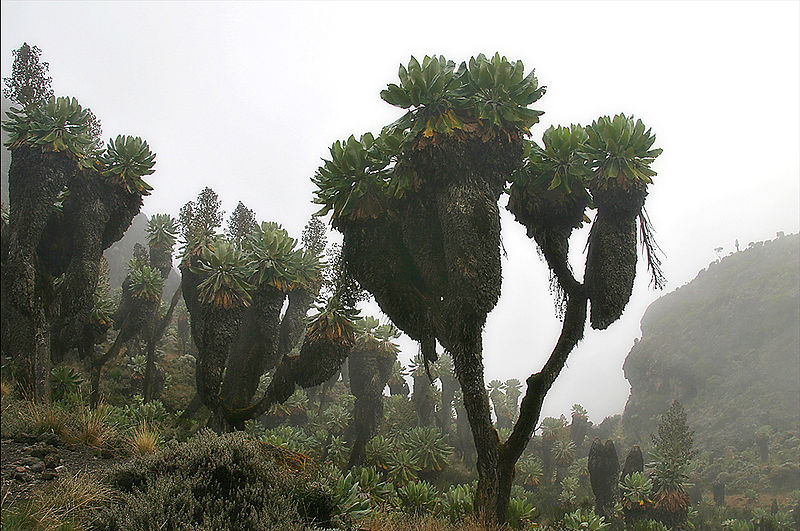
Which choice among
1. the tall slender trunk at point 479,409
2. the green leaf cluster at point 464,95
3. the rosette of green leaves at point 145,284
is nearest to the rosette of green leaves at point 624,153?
the green leaf cluster at point 464,95

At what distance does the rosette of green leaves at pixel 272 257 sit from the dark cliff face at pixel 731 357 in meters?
42.8

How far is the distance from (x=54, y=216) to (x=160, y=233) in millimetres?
9033

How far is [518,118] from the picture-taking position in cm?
823

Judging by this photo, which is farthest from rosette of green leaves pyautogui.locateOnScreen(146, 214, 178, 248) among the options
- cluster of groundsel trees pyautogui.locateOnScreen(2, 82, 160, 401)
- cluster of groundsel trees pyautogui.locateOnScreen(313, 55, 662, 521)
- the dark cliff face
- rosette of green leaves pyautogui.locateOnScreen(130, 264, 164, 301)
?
the dark cliff face

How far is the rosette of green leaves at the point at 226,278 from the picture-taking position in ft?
40.9

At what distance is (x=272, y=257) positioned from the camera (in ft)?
44.2

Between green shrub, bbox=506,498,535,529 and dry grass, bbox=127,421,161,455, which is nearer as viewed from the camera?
green shrub, bbox=506,498,535,529

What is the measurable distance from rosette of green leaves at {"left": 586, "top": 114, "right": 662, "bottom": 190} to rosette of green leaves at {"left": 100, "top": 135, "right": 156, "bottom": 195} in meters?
12.6

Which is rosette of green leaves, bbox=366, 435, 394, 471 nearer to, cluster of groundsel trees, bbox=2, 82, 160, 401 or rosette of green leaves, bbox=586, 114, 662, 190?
cluster of groundsel trees, bbox=2, 82, 160, 401

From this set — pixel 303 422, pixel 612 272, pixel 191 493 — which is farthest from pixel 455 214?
pixel 303 422

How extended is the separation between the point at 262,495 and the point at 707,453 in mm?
42908

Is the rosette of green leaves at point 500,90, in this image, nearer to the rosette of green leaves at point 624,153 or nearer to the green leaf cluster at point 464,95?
the green leaf cluster at point 464,95

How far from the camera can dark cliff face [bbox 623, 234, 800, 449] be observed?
42438 millimetres

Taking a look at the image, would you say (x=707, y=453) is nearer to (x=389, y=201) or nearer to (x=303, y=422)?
(x=303, y=422)
